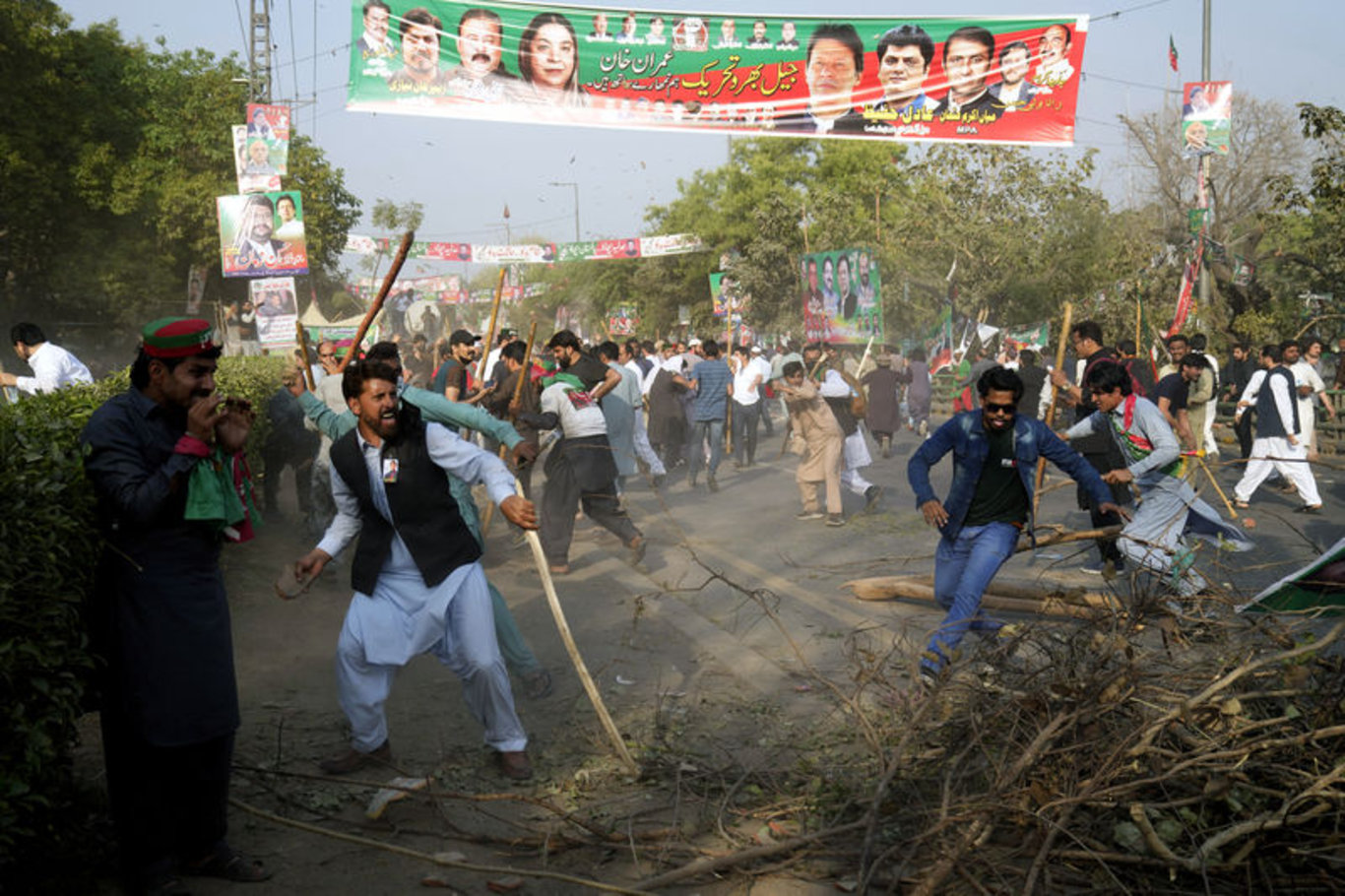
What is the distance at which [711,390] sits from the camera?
1492cm

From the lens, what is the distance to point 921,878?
3553 mm

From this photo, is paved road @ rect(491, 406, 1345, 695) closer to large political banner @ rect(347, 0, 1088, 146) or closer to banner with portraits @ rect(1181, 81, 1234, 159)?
large political banner @ rect(347, 0, 1088, 146)

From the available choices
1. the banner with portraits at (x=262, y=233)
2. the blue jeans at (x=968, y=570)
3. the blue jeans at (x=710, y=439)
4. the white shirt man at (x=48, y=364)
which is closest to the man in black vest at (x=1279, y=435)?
the blue jeans at (x=710, y=439)

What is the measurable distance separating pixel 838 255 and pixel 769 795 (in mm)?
16329

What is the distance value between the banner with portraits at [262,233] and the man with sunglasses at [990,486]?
46.5 ft

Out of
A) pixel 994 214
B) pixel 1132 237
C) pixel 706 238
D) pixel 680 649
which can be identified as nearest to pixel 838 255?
pixel 1132 237

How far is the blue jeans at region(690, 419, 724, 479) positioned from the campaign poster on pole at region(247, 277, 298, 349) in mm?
6723

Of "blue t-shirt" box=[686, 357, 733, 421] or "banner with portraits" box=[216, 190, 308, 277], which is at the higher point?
"banner with portraits" box=[216, 190, 308, 277]

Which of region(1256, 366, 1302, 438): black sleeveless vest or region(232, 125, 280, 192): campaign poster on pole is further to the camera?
region(232, 125, 280, 192): campaign poster on pole

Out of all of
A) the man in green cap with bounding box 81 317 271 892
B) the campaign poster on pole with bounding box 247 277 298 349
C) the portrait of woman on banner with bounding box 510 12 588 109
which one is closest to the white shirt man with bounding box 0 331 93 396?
the portrait of woman on banner with bounding box 510 12 588 109

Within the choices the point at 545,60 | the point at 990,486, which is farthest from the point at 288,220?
the point at 990,486

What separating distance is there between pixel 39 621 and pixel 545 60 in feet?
36.6

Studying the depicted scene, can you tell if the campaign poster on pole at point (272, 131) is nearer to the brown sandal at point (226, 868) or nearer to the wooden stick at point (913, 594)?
the wooden stick at point (913, 594)

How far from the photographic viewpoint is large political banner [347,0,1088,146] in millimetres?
13055
